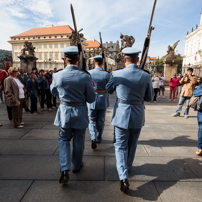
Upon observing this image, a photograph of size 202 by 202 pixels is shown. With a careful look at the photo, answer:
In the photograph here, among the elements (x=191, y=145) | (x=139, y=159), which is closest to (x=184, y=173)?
(x=139, y=159)

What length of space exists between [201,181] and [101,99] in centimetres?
250

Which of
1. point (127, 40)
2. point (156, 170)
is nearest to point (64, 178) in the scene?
point (156, 170)

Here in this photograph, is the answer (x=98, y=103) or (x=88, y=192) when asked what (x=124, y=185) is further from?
(x=98, y=103)

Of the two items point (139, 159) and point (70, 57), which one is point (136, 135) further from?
point (70, 57)

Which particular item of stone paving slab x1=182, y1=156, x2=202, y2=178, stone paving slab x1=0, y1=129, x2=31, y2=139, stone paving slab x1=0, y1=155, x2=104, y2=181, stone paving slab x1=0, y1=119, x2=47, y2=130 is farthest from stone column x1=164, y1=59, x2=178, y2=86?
stone paving slab x1=0, y1=155, x2=104, y2=181

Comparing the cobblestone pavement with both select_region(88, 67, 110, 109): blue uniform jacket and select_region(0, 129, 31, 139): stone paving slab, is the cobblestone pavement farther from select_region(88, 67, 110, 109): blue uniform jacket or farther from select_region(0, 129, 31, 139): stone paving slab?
select_region(88, 67, 110, 109): blue uniform jacket

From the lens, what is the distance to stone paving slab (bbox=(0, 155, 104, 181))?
2.77 meters

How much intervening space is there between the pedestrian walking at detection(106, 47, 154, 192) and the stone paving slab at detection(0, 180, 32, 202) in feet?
4.69

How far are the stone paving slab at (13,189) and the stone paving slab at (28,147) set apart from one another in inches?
39.7

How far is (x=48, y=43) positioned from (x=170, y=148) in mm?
81111

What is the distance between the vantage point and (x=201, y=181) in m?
2.71

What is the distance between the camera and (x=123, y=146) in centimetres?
253

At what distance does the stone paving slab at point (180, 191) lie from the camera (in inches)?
90.7

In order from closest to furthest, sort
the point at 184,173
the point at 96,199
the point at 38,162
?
the point at 96,199
the point at 184,173
the point at 38,162
